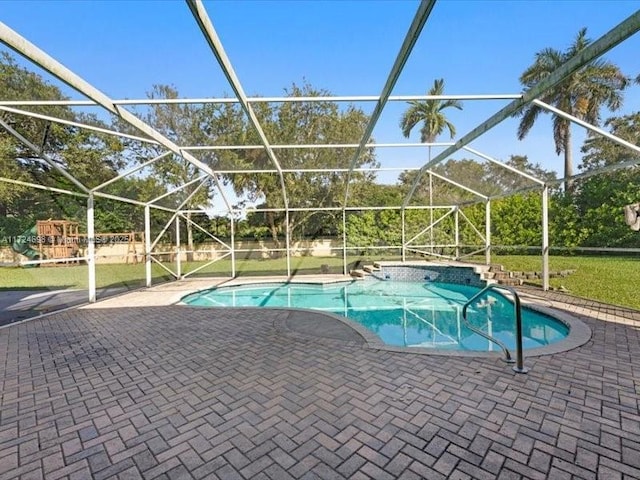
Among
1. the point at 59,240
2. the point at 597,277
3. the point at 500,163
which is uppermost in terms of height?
the point at 500,163

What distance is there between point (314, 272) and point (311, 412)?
984cm

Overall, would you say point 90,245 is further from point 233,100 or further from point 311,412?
point 311,412

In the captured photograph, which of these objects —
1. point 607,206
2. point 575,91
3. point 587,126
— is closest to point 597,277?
point 607,206

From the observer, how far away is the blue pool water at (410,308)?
5.41 metres

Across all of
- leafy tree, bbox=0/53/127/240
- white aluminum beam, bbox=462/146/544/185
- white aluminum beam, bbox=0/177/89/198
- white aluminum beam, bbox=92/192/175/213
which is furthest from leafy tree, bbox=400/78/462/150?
white aluminum beam, bbox=0/177/89/198

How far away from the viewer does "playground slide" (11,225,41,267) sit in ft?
20.2

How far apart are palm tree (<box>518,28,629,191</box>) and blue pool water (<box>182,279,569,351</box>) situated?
7469 millimetres

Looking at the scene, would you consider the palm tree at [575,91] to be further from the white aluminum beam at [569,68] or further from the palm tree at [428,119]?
the white aluminum beam at [569,68]

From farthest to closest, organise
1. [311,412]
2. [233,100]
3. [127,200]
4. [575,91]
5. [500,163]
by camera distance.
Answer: [575,91] < [127,200] < [500,163] < [233,100] < [311,412]

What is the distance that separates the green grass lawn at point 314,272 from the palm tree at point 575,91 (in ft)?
11.4

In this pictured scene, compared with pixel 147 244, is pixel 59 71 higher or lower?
higher

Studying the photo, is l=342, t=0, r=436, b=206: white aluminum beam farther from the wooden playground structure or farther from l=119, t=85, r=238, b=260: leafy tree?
l=119, t=85, r=238, b=260: leafy tree

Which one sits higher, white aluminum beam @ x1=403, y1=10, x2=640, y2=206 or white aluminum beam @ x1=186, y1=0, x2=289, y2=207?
white aluminum beam @ x1=186, y1=0, x2=289, y2=207

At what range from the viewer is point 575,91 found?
14.5 meters
